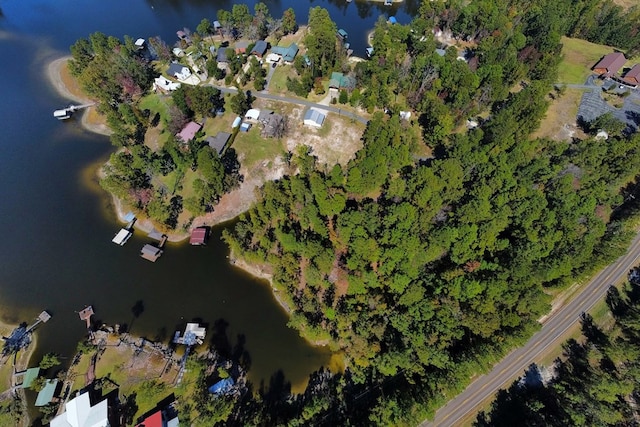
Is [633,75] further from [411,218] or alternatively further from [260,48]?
[260,48]

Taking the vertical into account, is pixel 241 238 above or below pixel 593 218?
below

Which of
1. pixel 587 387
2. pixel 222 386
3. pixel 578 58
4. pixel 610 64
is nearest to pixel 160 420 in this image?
pixel 222 386

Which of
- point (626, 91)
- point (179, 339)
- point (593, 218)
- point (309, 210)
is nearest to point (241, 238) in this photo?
point (309, 210)

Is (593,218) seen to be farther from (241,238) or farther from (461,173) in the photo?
(241,238)

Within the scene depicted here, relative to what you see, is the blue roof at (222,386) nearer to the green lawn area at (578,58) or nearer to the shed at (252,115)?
the shed at (252,115)

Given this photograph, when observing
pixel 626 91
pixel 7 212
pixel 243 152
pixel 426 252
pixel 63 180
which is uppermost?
pixel 626 91

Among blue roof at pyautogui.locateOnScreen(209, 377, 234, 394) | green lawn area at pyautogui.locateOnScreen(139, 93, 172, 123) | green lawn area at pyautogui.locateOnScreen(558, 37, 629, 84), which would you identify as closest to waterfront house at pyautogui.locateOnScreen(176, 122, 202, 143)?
green lawn area at pyautogui.locateOnScreen(139, 93, 172, 123)
